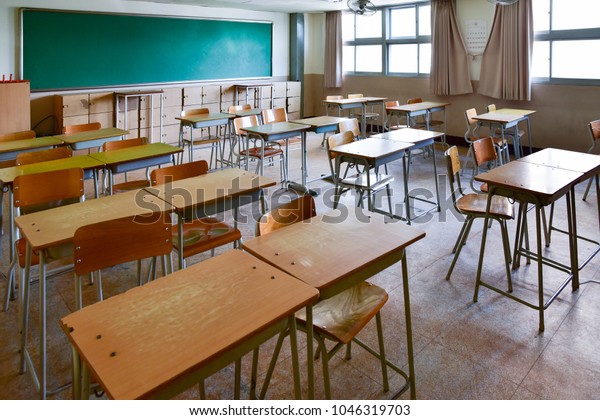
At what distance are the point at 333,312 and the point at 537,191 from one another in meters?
1.39

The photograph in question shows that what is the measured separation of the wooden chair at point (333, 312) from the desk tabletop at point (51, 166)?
5.69ft

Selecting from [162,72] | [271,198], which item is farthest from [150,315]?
[162,72]

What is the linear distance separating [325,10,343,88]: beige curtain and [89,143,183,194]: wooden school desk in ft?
21.5

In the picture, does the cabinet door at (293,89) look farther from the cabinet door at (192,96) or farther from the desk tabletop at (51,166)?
the desk tabletop at (51,166)

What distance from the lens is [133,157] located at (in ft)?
11.4

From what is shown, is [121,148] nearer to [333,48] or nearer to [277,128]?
[277,128]

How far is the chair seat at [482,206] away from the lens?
288cm

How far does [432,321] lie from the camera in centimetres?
264

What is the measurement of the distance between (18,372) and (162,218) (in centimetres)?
103

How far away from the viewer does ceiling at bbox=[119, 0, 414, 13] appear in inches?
306

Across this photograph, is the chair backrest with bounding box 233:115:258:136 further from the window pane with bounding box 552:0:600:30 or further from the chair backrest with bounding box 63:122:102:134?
the window pane with bounding box 552:0:600:30

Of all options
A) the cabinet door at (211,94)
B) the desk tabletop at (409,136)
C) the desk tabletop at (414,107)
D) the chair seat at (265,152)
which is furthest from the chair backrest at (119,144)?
the cabinet door at (211,94)

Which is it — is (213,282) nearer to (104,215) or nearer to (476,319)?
(104,215)

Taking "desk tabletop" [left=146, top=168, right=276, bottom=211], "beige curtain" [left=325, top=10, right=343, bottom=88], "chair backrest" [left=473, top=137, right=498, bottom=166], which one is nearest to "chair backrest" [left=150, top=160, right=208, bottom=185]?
"desk tabletop" [left=146, top=168, right=276, bottom=211]
